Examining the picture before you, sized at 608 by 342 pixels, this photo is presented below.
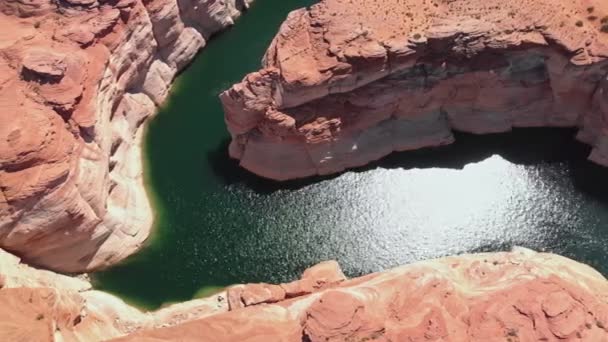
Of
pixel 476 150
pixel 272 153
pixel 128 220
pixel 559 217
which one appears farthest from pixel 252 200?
pixel 559 217

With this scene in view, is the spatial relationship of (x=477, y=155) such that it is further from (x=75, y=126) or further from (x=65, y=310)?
(x=65, y=310)

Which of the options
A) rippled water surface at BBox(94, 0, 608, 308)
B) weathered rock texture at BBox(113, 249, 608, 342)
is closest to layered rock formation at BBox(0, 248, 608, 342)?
weathered rock texture at BBox(113, 249, 608, 342)

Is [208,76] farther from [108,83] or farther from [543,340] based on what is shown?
[543,340]

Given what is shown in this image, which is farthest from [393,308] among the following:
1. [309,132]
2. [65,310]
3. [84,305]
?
[84,305]

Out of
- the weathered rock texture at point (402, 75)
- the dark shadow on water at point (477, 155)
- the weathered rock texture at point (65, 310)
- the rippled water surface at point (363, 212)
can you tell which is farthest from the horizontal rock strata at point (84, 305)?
the weathered rock texture at point (402, 75)

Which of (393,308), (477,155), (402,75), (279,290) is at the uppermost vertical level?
(402,75)

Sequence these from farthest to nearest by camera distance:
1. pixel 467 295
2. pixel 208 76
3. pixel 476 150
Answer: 1. pixel 208 76
2. pixel 476 150
3. pixel 467 295
